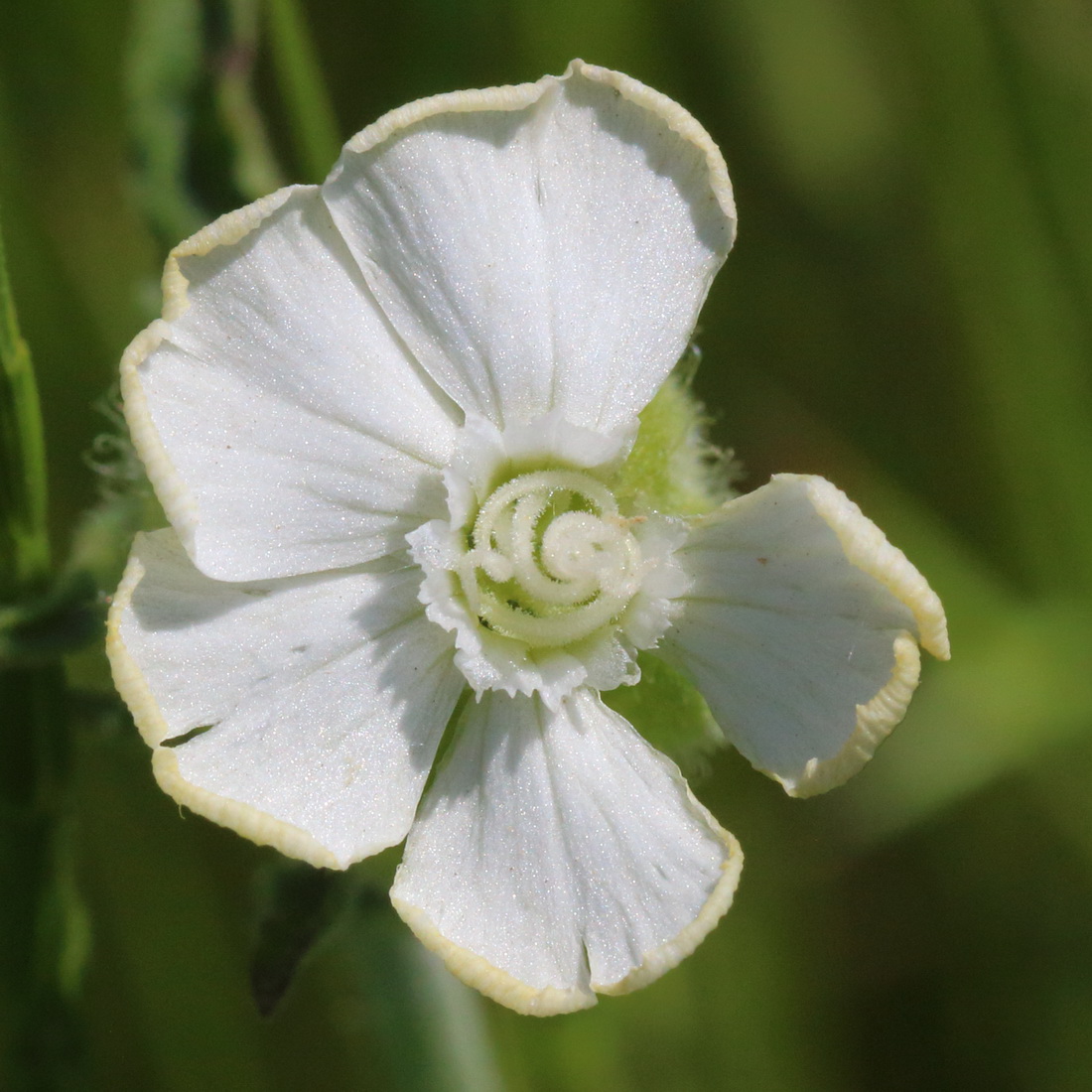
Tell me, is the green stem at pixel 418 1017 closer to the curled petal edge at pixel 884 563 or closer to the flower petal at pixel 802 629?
the flower petal at pixel 802 629

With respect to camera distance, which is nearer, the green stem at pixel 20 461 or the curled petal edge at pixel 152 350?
the curled petal edge at pixel 152 350

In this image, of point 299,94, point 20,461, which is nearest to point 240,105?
point 299,94

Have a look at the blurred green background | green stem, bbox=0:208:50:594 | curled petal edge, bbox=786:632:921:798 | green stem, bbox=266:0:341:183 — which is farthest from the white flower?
the blurred green background

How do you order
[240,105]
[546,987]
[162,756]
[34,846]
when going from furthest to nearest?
1. [240,105]
2. [34,846]
3. [546,987]
4. [162,756]

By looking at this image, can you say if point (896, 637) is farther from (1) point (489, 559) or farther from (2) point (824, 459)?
(2) point (824, 459)

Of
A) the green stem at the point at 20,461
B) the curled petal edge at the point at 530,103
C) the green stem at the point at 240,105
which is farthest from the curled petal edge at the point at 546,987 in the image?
the green stem at the point at 240,105

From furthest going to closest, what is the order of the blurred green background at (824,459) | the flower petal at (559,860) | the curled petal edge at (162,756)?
the blurred green background at (824,459) → the flower petal at (559,860) → the curled petal edge at (162,756)

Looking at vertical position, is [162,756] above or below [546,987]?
above
